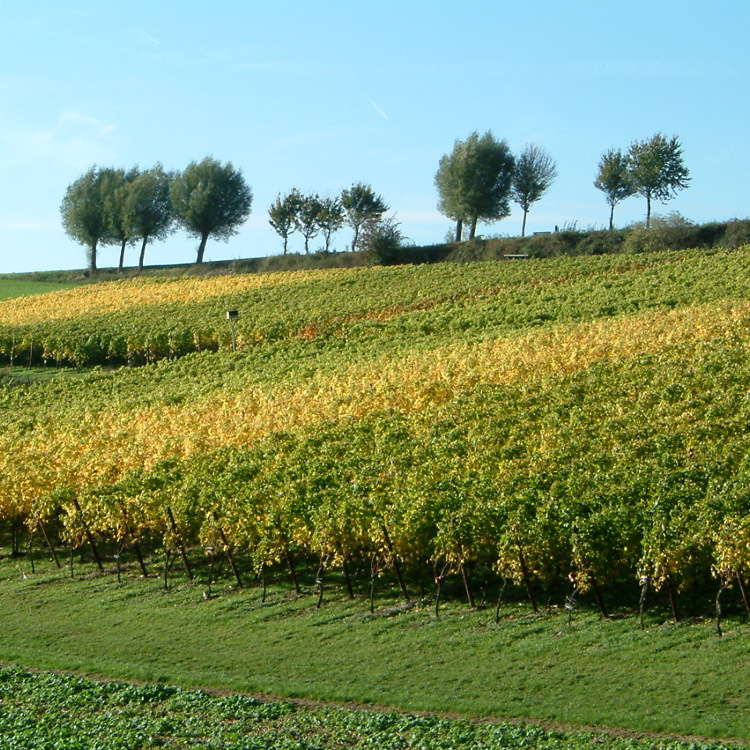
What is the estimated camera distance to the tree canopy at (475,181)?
99375 millimetres

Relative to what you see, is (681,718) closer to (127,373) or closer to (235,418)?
(235,418)

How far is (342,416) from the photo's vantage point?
32750mm

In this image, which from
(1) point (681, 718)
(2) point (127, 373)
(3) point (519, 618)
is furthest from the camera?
(2) point (127, 373)

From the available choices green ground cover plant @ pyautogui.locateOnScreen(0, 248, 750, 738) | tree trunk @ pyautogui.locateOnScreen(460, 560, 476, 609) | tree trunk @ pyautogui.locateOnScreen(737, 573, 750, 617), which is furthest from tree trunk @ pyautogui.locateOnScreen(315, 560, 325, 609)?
tree trunk @ pyautogui.locateOnScreen(737, 573, 750, 617)

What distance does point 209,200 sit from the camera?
4375 inches

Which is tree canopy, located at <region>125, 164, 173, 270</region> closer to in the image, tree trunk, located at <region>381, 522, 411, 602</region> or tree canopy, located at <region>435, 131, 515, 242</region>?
tree canopy, located at <region>435, 131, 515, 242</region>

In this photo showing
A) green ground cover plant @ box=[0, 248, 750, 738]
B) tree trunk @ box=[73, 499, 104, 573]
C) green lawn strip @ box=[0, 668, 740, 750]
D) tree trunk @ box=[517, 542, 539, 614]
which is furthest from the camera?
tree trunk @ box=[73, 499, 104, 573]

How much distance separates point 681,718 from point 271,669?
290 inches

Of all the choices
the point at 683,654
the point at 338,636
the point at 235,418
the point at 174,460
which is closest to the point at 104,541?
the point at 174,460

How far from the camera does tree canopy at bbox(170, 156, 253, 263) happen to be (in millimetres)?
111062

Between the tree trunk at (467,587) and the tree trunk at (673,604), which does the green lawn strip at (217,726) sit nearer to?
the tree trunk at (673,604)

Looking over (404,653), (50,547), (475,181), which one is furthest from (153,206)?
(404,653)

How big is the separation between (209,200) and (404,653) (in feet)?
321

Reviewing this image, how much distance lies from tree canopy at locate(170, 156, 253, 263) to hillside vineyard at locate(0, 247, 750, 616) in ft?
178
